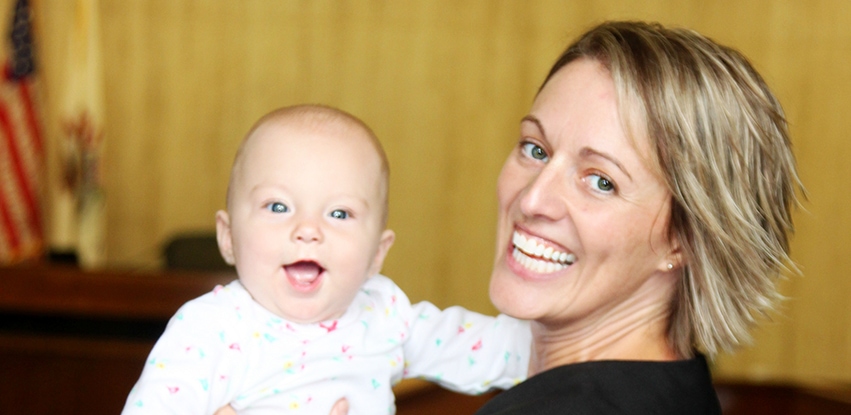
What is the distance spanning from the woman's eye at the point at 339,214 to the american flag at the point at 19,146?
334cm

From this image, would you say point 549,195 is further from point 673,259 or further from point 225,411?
point 225,411

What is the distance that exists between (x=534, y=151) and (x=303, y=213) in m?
0.42

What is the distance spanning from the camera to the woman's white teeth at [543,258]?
1553mm

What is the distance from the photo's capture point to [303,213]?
1.48 meters

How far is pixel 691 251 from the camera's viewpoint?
1521mm

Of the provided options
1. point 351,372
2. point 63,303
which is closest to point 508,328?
point 351,372

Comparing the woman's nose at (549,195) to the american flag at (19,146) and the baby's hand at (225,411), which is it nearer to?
the baby's hand at (225,411)

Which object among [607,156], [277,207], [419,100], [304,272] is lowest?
[419,100]

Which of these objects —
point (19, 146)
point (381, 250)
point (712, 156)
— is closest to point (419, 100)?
point (19, 146)

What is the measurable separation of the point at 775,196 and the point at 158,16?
3.98 metres

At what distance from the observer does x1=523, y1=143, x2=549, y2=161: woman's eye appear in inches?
62.4

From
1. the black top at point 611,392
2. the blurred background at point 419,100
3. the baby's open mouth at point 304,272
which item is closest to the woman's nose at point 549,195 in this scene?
the black top at point 611,392

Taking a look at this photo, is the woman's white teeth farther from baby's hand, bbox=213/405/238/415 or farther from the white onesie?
baby's hand, bbox=213/405/238/415

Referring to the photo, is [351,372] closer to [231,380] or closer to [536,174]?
[231,380]
